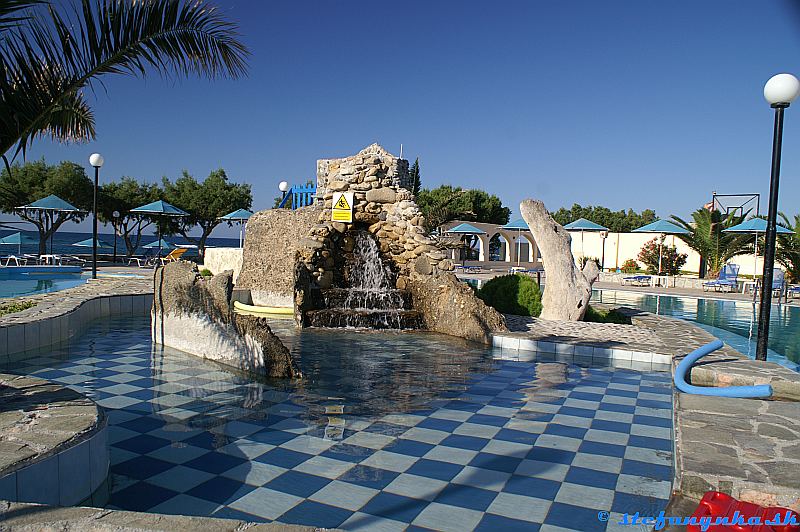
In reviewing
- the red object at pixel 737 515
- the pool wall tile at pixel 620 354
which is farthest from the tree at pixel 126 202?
the red object at pixel 737 515

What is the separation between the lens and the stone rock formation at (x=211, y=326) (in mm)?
6844

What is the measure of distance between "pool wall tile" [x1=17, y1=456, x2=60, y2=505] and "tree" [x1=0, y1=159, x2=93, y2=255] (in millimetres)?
30638

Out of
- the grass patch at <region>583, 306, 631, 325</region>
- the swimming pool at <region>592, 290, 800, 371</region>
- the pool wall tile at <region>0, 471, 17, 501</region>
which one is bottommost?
the swimming pool at <region>592, 290, 800, 371</region>

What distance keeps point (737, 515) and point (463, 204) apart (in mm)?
44883

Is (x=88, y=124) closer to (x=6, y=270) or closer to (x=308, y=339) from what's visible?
(x=308, y=339)

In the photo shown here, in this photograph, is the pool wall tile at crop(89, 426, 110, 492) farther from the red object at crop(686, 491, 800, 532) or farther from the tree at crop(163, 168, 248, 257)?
the tree at crop(163, 168, 248, 257)

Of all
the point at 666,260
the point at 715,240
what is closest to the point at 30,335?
the point at 715,240

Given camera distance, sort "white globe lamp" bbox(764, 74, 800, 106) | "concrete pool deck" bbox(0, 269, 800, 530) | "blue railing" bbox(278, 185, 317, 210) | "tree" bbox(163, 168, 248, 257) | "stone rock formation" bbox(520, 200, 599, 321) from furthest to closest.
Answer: "tree" bbox(163, 168, 248, 257) < "blue railing" bbox(278, 185, 317, 210) < "stone rock formation" bbox(520, 200, 599, 321) < "white globe lamp" bbox(764, 74, 800, 106) < "concrete pool deck" bbox(0, 269, 800, 530)

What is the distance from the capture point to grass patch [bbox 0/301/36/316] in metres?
9.12

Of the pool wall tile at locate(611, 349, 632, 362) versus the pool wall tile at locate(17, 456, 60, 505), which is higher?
the pool wall tile at locate(17, 456, 60, 505)

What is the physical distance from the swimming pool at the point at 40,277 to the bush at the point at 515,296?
46.3 feet

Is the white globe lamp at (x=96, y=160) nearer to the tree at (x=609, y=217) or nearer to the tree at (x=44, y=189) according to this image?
the tree at (x=44, y=189)

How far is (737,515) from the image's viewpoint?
2520 mm

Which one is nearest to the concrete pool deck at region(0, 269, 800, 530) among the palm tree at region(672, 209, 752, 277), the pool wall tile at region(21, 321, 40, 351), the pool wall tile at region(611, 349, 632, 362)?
the pool wall tile at region(611, 349, 632, 362)
